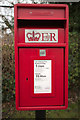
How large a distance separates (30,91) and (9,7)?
181cm

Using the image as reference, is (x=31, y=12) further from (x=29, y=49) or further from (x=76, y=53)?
(x=76, y=53)

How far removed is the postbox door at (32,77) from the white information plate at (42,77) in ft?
0.09

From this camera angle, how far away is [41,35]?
5.34ft

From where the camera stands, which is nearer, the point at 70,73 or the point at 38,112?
the point at 38,112

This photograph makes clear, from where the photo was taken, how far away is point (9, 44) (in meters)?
2.57

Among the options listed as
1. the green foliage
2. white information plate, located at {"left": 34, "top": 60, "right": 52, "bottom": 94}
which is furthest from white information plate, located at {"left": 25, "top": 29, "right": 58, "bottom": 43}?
the green foliage

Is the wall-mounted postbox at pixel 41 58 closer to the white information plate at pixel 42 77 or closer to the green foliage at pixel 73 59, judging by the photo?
the white information plate at pixel 42 77

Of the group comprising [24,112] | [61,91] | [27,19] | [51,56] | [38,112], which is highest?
[27,19]

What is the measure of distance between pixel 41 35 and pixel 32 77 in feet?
1.81

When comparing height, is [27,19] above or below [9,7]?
below

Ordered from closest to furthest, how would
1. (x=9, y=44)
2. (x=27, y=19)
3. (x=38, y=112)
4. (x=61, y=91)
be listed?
1. (x=27, y=19)
2. (x=61, y=91)
3. (x=38, y=112)
4. (x=9, y=44)

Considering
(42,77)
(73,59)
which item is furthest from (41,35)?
(73,59)

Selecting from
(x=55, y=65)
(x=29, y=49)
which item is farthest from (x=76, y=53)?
(x=29, y=49)

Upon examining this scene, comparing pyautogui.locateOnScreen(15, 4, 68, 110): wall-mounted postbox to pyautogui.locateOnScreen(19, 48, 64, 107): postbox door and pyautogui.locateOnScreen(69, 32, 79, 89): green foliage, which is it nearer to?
pyautogui.locateOnScreen(19, 48, 64, 107): postbox door
